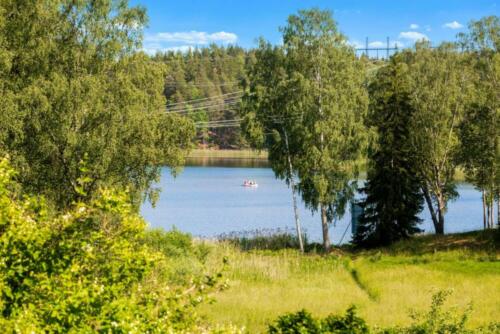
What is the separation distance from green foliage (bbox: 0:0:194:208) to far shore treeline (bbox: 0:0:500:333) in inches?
3.0

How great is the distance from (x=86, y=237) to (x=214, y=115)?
511 ft

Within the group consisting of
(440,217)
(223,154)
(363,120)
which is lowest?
(440,217)

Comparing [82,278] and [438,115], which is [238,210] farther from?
[82,278]

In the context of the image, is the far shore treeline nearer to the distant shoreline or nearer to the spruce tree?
the spruce tree

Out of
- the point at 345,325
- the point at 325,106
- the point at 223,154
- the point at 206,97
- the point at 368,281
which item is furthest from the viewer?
the point at 206,97

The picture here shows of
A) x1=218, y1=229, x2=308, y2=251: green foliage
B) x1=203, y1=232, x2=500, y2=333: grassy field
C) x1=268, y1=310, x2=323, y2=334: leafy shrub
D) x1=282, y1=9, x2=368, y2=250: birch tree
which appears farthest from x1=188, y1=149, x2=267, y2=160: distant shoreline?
x1=268, y1=310, x2=323, y2=334: leafy shrub

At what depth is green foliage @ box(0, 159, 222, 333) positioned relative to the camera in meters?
7.88

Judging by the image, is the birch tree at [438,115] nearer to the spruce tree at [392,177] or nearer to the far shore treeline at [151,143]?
the far shore treeline at [151,143]

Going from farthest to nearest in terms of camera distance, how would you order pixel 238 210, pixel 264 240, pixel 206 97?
pixel 206 97 → pixel 238 210 → pixel 264 240

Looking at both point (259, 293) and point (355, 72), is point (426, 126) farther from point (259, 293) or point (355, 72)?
point (259, 293)

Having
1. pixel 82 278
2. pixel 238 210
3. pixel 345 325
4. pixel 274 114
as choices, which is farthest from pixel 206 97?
pixel 82 278

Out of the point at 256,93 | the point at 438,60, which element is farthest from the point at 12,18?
the point at 438,60

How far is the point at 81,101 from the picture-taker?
92.0 feet

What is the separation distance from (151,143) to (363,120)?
16.3 metres
